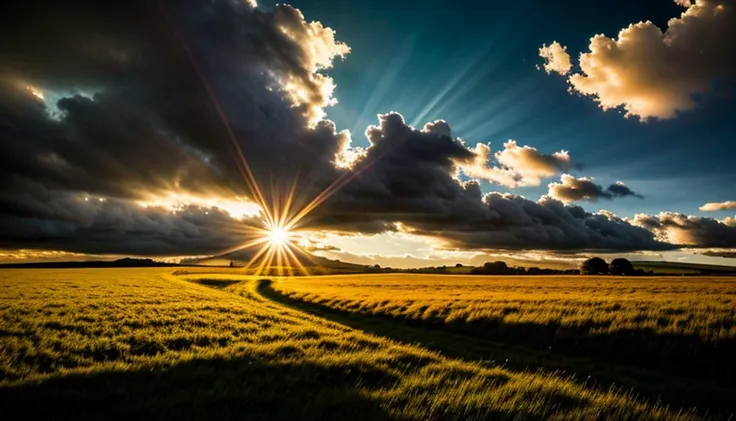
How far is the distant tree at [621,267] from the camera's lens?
114525 mm

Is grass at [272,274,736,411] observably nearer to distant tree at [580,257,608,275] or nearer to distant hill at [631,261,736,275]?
distant tree at [580,257,608,275]

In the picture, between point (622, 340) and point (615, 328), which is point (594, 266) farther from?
point (622, 340)

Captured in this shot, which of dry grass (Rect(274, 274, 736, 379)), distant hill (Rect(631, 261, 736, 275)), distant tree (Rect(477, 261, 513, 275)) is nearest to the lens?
dry grass (Rect(274, 274, 736, 379))

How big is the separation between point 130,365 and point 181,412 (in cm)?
392

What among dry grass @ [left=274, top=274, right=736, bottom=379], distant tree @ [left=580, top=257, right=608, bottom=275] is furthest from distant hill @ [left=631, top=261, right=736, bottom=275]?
dry grass @ [left=274, top=274, right=736, bottom=379]

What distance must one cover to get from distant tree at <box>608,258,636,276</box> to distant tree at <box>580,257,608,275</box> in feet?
5.93

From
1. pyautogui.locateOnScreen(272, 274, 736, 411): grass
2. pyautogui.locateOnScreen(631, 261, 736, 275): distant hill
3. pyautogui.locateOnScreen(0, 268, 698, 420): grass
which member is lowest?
pyautogui.locateOnScreen(631, 261, 736, 275): distant hill

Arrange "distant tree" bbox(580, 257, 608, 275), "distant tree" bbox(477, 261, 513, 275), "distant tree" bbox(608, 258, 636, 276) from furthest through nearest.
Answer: "distant tree" bbox(477, 261, 513, 275)
"distant tree" bbox(580, 257, 608, 275)
"distant tree" bbox(608, 258, 636, 276)

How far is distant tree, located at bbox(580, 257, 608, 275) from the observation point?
117906 millimetres

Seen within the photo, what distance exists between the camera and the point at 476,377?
27.0 feet

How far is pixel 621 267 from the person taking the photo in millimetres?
116188

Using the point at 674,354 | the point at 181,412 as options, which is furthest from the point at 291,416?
the point at 674,354

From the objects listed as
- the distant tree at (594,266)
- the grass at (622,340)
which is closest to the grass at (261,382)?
the grass at (622,340)

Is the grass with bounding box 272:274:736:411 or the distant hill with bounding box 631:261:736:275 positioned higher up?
the grass with bounding box 272:274:736:411
